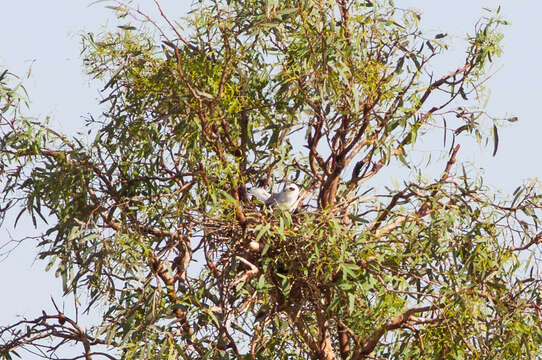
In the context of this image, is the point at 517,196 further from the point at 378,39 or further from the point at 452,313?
the point at 378,39

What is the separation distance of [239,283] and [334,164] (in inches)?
39.4

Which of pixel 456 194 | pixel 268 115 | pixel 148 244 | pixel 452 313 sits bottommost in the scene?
pixel 452 313

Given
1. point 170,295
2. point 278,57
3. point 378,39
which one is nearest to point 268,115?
point 278,57

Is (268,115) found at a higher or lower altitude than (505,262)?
higher

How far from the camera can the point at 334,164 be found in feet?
20.3

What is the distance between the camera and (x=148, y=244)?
5652 millimetres

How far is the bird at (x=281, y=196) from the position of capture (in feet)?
19.8

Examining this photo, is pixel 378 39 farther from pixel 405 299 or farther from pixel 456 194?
pixel 405 299

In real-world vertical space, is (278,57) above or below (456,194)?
above

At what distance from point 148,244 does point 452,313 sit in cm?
168

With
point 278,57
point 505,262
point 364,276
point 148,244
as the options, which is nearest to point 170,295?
point 148,244

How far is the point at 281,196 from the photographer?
20.0 feet

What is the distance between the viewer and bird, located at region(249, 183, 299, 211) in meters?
6.04

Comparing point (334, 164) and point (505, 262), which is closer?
point (505, 262)
